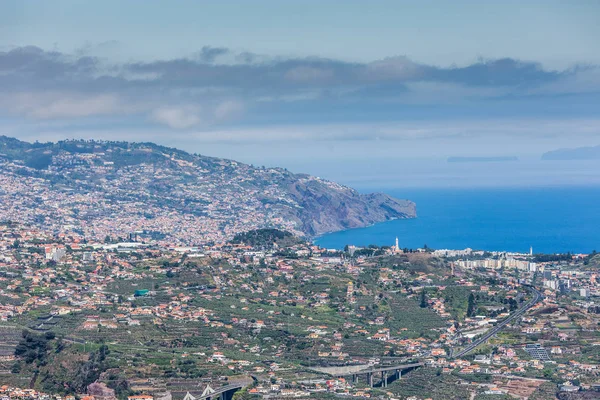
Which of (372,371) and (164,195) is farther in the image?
(164,195)

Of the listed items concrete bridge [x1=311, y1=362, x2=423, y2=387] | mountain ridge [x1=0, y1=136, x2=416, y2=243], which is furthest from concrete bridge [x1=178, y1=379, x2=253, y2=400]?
mountain ridge [x1=0, y1=136, x2=416, y2=243]

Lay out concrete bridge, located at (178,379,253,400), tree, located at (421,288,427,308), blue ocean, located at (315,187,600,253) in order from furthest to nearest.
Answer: blue ocean, located at (315,187,600,253) < tree, located at (421,288,427,308) < concrete bridge, located at (178,379,253,400)

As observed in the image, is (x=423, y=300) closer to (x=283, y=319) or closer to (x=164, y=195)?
(x=283, y=319)

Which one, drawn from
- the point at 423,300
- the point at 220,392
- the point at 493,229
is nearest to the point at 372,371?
the point at 220,392

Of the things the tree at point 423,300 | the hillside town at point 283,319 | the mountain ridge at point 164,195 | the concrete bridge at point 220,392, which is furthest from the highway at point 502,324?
the mountain ridge at point 164,195

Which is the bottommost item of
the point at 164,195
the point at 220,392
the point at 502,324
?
the point at 220,392

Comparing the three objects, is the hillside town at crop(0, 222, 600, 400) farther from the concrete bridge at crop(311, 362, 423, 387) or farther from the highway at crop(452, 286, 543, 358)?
the highway at crop(452, 286, 543, 358)
